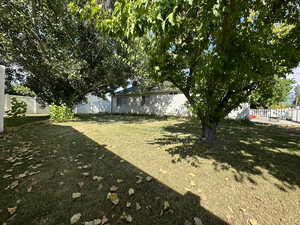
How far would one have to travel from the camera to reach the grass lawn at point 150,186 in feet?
5.80

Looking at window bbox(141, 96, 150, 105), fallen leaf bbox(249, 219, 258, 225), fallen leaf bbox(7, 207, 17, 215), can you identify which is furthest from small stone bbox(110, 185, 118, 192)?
window bbox(141, 96, 150, 105)

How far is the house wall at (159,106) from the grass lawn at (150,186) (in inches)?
386

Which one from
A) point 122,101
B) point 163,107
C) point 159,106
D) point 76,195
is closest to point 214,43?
point 76,195

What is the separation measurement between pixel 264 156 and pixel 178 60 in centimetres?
317

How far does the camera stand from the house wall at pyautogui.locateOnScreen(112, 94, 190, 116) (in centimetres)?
1464

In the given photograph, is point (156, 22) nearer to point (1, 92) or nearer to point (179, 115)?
point (1, 92)

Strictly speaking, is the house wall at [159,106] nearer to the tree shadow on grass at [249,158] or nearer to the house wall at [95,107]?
the house wall at [95,107]

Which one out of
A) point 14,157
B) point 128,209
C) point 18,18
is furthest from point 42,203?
point 18,18

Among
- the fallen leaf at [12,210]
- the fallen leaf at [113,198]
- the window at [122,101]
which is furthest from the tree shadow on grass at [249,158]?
the window at [122,101]

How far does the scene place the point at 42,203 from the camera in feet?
6.32

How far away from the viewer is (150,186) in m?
2.35

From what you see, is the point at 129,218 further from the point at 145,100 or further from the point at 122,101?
the point at 122,101

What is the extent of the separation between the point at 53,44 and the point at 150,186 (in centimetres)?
986

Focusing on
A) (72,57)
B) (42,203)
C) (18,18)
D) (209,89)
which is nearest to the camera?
(42,203)
